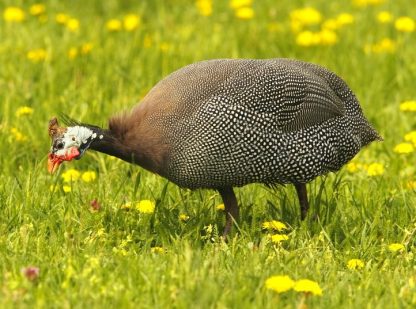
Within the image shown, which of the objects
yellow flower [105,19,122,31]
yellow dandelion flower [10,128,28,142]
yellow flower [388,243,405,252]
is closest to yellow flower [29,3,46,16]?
yellow flower [105,19,122,31]

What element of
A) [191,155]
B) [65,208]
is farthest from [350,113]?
[65,208]

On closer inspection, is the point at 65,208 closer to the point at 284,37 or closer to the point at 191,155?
the point at 191,155

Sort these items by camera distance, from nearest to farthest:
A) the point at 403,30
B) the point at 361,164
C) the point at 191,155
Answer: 1. the point at 191,155
2. the point at 361,164
3. the point at 403,30

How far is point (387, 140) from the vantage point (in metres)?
6.53

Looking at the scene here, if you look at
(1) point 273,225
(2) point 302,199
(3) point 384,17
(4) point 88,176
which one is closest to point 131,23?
(3) point 384,17

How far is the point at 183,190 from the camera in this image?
548cm

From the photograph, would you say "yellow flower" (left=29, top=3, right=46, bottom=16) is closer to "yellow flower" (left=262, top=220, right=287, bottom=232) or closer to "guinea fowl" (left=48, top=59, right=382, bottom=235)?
"guinea fowl" (left=48, top=59, right=382, bottom=235)

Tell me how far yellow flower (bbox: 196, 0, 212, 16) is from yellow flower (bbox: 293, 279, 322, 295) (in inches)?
179

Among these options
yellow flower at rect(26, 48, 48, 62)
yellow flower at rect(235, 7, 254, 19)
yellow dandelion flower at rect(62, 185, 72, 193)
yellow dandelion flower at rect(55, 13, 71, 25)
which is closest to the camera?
yellow dandelion flower at rect(62, 185, 72, 193)

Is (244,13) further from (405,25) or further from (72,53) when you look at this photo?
(72,53)

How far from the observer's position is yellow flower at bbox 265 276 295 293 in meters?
3.92

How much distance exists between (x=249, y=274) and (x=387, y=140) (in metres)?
2.61

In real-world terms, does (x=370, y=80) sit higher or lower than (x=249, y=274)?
higher

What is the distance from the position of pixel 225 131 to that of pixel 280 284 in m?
1.06
